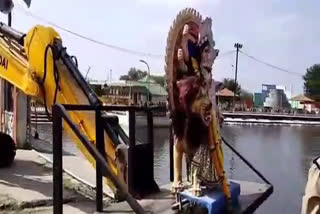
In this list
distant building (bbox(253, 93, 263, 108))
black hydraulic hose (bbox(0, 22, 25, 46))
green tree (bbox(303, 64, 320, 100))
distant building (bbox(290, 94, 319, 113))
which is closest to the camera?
black hydraulic hose (bbox(0, 22, 25, 46))

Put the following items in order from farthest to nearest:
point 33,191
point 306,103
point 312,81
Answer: point 312,81 → point 306,103 → point 33,191

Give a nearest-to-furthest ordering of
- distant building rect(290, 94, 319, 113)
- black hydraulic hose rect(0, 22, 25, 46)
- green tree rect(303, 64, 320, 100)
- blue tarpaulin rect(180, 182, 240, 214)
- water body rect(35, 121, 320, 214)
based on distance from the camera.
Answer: blue tarpaulin rect(180, 182, 240, 214)
black hydraulic hose rect(0, 22, 25, 46)
water body rect(35, 121, 320, 214)
distant building rect(290, 94, 319, 113)
green tree rect(303, 64, 320, 100)

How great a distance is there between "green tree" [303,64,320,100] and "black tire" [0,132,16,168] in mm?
84878

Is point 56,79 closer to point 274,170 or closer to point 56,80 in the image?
point 56,80

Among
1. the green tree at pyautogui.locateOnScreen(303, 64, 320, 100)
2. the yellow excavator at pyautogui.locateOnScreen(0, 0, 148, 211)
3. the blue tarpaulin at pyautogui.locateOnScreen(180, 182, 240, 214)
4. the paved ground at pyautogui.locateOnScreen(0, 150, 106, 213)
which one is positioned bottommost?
the paved ground at pyautogui.locateOnScreen(0, 150, 106, 213)

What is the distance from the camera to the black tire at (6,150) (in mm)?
8945

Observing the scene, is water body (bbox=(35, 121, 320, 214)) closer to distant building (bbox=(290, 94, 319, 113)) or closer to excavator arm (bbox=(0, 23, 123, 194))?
excavator arm (bbox=(0, 23, 123, 194))

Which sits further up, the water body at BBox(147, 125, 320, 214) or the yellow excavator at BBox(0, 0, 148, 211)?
the yellow excavator at BBox(0, 0, 148, 211)

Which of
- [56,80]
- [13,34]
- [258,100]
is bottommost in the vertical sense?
[56,80]

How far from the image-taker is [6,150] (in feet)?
29.9

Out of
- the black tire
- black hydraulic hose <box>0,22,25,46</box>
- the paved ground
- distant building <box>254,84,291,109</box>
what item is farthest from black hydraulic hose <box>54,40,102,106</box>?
distant building <box>254,84,291,109</box>

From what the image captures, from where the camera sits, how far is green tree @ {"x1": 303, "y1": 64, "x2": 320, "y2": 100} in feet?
302

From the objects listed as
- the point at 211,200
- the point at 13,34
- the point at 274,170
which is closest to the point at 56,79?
the point at 13,34

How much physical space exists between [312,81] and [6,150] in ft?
297
